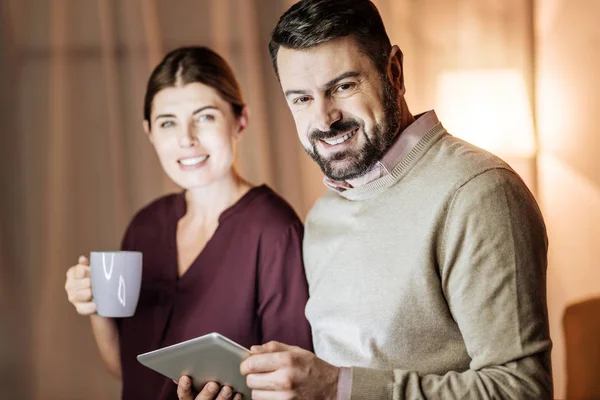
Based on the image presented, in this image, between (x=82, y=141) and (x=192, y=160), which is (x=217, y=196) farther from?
(x=82, y=141)

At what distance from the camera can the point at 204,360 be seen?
1261 millimetres

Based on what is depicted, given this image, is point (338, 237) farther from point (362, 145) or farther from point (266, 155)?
point (266, 155)

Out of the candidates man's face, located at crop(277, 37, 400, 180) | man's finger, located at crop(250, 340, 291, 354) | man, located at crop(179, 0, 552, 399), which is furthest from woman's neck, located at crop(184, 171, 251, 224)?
man's finger, located at crop(250, 340, 291, 354)

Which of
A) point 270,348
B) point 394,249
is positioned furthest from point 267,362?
point 394,249

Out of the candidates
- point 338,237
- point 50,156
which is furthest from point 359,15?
point 50,156

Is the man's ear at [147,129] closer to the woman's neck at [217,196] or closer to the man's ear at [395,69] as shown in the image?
the woman's neck at [217,196]

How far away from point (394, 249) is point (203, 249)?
1.56 ft

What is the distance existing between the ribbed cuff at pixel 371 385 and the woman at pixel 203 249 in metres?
0.35

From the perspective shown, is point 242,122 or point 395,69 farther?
point 242,122

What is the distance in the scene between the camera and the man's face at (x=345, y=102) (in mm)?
1335

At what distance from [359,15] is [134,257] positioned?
61 cm

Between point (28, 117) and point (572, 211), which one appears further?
point (572, 211)

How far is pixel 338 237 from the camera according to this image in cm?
143

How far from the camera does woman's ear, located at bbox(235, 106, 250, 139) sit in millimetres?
1661
